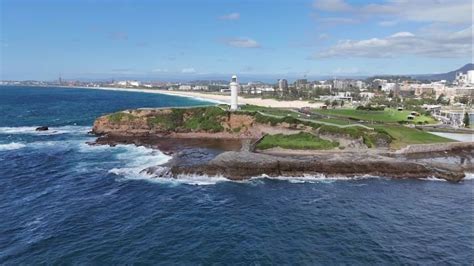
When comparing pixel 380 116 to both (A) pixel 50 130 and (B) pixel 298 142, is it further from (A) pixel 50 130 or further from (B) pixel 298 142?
(A) pixel 50 130

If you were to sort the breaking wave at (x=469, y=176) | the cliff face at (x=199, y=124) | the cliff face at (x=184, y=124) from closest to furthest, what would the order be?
the breaking wave at (x=469, y=176) → the cliff face at (x=199, y=124) → the cliff face at (x=184, y=124)

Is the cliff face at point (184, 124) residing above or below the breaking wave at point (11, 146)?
above

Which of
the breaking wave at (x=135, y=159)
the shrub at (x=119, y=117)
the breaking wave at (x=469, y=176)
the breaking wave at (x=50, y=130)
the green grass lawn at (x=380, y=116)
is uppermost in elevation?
the shrub at (x=119, y=117)

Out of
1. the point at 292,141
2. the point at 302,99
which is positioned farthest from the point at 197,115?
the point at 302,99

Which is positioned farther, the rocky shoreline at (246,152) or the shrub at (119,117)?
the shrub at (119,117)

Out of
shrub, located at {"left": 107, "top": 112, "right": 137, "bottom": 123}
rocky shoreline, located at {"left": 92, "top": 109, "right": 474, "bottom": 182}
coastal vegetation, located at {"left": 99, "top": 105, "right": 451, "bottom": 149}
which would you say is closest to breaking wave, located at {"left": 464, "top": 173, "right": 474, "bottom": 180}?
rocky shoreline, located at {"left": 92, "top": 109, "right": 474, "bottom": 182}

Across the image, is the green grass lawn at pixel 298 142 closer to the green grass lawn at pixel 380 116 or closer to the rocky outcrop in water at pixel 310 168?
the rocky outcrop in water at pixel 310 168

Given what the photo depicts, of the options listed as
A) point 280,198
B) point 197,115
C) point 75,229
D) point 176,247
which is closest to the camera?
point 176,247

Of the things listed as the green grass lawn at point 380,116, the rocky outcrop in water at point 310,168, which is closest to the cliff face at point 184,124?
the rocky outcrop in water at point 310,168

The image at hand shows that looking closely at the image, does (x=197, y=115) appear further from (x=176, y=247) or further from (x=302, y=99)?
(x=302, y=99)
